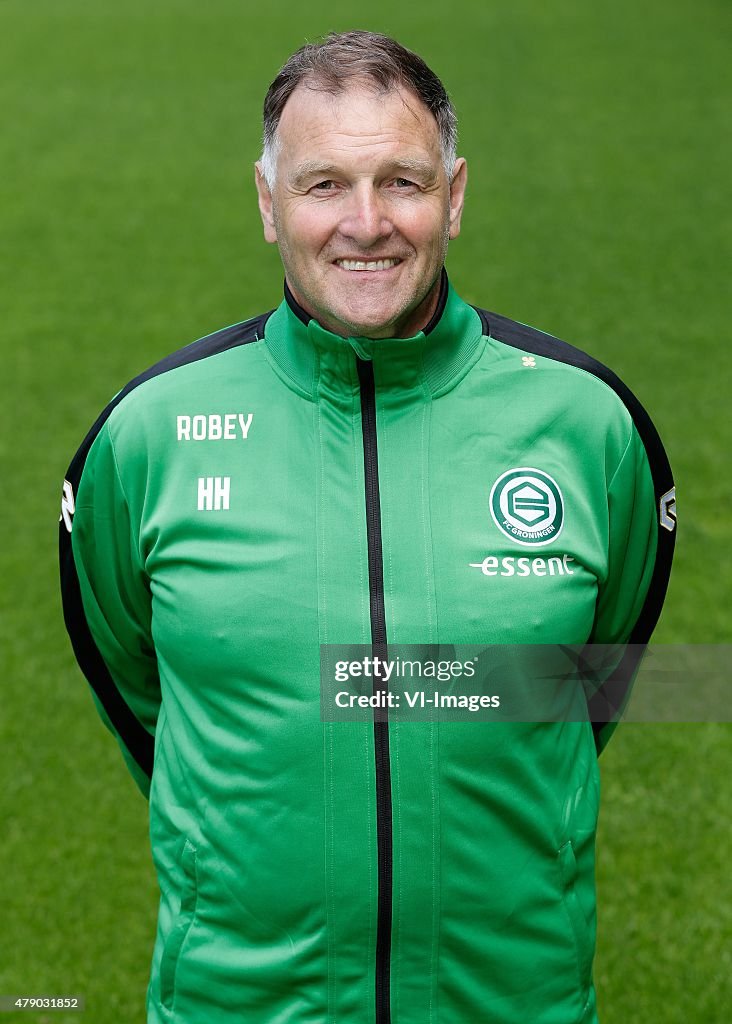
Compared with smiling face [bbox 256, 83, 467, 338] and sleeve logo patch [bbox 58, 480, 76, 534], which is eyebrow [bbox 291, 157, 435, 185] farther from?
sleeve logo patch [bbox 58, 480, 76, 534]

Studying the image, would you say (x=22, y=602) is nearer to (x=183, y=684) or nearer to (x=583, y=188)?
(x=183, y=684)

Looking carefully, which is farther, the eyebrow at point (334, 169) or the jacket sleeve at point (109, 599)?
the jacket sleeve at point (109, 599)

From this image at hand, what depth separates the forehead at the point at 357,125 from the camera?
81.7 inches

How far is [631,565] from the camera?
2.53 m

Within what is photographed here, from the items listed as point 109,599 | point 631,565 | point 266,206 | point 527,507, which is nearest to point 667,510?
point 631,565

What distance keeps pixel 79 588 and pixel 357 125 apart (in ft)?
3.31

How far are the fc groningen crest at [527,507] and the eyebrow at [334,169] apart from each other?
481 mm

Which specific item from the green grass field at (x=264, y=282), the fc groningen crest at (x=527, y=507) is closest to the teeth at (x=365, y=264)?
the fc groningen crest at (x=527, y=507)

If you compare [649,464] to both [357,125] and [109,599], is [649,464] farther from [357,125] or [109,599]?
[109,599]

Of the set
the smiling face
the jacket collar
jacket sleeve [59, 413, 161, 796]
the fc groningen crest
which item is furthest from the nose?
jacket sleeve [59, 413, 161, 796]

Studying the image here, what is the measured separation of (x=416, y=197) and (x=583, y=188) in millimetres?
9338

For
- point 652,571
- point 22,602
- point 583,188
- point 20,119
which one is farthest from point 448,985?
point 20,119

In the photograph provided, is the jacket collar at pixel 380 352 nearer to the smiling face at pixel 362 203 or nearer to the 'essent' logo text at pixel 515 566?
the smiling face at pixel 362 203

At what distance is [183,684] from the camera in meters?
2.18
